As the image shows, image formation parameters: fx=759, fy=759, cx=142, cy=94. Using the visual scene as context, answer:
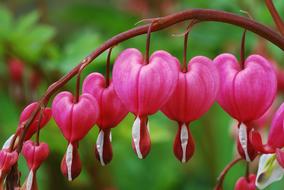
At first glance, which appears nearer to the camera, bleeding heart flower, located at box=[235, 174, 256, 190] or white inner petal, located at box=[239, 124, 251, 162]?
white inner petal, located at box=[239, 124, 251, 162]

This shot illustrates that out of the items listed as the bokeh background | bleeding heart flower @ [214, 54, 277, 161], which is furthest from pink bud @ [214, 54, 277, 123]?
the bokeh background

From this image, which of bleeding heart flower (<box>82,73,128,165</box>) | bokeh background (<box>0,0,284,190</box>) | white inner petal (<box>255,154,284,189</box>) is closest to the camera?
bleeding heart flower (<box>82,73,128,165</box>)

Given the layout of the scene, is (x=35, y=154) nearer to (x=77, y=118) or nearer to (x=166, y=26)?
(x=77, y=118)

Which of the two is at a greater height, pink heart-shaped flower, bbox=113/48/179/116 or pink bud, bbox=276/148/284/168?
pink heart-shaped flower, bbox=113/48/179/116

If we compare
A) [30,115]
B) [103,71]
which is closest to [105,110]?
[30,115]

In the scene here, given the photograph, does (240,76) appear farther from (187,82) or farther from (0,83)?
(0,83)

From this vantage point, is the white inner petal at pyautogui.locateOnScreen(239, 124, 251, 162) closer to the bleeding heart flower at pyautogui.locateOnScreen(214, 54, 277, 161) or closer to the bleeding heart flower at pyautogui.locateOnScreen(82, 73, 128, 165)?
the bleeding heart flower at pyautogui.locateOnScreen(214, 54, 277, 161)
